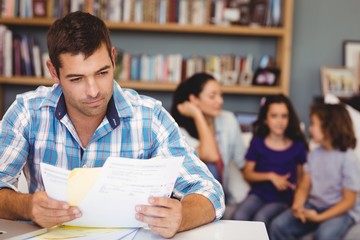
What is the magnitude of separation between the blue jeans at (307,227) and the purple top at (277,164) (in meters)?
0.18

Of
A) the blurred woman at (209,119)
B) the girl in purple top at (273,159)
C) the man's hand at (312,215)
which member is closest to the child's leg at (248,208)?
the girl in purple top at (273,159)

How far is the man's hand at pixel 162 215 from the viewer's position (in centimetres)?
123

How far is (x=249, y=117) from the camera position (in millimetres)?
4113

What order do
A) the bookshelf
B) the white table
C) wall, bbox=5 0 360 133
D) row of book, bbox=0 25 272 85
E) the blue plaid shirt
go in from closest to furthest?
the white table → the blue plaid shirt → the bookshelf → row of book, bbox=0 25 272 85 → wall, bbox=5 0 360 133

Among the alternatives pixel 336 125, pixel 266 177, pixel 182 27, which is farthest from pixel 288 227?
pixel 182 27

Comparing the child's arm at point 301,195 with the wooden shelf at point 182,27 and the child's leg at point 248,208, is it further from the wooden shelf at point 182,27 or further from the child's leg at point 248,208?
the wooden shelf at point 182,27

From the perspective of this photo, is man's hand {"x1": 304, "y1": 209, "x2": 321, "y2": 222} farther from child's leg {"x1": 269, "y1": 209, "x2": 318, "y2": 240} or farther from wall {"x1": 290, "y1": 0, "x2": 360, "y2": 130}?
wall {"x1": 290, "y1": 0, "x2": 360, "y2": 130}

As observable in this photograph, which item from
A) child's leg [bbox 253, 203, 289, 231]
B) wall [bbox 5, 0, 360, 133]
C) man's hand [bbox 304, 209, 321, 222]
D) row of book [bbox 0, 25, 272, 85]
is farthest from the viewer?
wall [bbox 5, 0, 360, 133]

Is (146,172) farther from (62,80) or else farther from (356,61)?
(356,61)

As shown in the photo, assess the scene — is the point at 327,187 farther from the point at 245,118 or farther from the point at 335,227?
the point at 245,118

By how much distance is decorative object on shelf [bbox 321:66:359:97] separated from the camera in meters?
3.96

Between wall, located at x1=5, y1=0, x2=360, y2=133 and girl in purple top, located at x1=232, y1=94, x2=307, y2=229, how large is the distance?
1071 millimetres

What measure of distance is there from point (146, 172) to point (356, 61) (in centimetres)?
324

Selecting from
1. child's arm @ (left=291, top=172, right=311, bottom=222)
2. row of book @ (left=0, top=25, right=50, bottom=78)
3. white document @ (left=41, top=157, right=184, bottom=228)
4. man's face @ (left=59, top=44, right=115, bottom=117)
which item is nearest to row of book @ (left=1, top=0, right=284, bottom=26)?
row of book @ (left=0, top=25, right=50, bottom=78)
